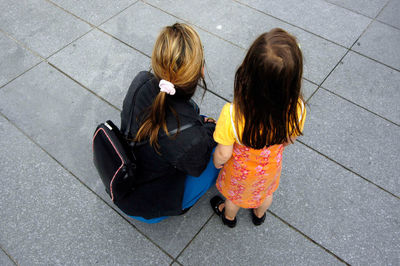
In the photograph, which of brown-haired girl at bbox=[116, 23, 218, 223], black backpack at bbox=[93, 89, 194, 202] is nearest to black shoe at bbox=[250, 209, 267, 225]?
brown-haired girl at bbox=[116, 23, 218, 223]

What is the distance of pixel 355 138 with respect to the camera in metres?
2.79

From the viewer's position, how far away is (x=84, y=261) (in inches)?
83.2

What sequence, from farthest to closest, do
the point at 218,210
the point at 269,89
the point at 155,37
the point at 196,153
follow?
the point at 155,37 < the point at 218,210 < the point at 196,153 < the point at 269,89

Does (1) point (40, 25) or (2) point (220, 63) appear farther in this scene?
(1) point (40, 25)

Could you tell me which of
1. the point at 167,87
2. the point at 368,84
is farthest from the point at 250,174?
the point at 368,84

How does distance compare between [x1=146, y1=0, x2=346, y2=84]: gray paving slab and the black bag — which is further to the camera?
[x1=146, y1=0, x2=346, y2=84]: gray paving slab

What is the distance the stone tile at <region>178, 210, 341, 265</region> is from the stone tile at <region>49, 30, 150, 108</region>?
5.24ft

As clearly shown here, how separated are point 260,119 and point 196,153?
43 centimetres

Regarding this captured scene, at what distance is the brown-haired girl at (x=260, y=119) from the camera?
121 centimetres

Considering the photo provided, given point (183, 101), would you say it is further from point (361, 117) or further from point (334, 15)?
point (334, 15)

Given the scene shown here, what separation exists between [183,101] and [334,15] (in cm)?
332

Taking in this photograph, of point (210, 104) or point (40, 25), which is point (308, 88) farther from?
point (40, 25)

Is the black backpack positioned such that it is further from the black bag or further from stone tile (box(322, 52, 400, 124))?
stone tile (box(322, 52, 400, 124))

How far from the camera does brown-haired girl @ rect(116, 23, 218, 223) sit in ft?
4.72
